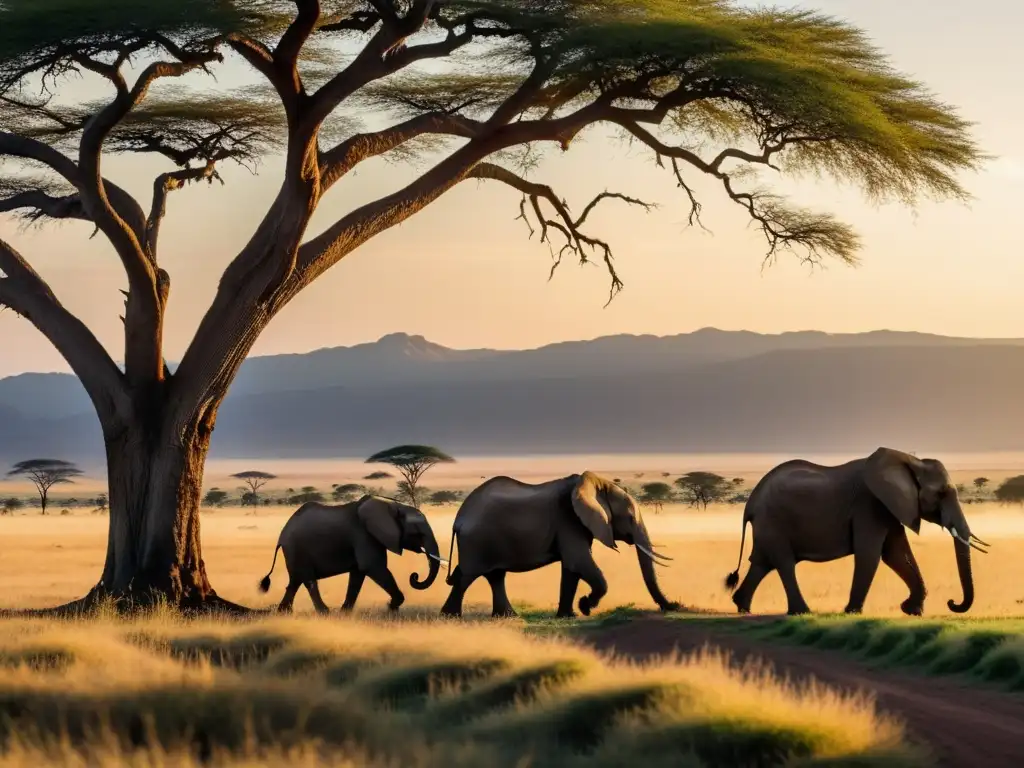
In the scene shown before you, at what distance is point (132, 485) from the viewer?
19359 mm

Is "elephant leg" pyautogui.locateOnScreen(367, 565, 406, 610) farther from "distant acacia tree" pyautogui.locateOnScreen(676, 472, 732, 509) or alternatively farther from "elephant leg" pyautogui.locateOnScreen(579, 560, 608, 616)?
"distant acacia tree" pyautogui.locateOnScreen(676, 472, 732, 509)

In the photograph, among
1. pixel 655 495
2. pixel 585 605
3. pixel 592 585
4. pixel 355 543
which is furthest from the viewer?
pixel 655 495

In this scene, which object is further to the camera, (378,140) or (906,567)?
(378,140)

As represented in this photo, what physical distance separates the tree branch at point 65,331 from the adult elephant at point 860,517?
26.7 ft

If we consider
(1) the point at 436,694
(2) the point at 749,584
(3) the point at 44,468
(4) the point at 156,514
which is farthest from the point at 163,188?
(3) the point at 44,468

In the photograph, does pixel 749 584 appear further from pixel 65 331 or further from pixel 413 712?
pixel 65 331

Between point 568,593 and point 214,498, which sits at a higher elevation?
point 568,593

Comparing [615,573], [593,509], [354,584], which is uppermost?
[593,509]

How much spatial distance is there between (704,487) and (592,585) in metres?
61.0

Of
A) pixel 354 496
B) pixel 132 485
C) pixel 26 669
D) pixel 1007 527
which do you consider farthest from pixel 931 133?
pixel 354 496

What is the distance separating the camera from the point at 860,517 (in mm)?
17812

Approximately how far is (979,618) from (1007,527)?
3799cm

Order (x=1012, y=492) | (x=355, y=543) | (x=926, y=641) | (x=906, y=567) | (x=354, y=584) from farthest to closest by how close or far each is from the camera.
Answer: (x=1012, y=492), (x=354, y=584), (x=355, y=543), (x=906, y=567), (x=926, y=641)

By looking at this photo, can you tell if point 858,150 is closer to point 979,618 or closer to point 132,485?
point 979,618
